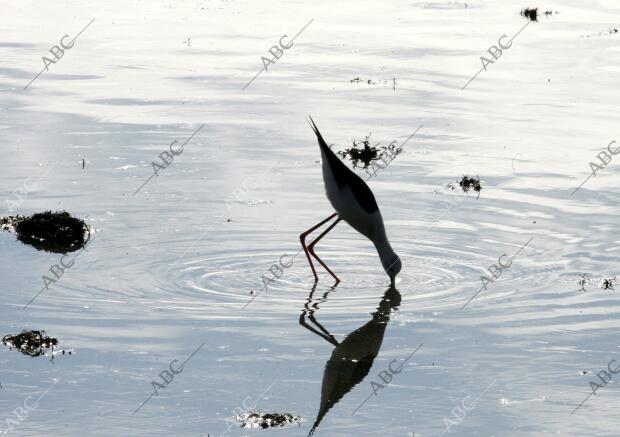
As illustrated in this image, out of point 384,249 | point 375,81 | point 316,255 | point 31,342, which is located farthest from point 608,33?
point 31,342

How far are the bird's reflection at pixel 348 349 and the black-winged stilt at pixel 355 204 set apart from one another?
34 cm

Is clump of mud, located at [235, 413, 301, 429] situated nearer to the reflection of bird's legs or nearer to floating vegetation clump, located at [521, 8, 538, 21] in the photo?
the reflection of bird's legs

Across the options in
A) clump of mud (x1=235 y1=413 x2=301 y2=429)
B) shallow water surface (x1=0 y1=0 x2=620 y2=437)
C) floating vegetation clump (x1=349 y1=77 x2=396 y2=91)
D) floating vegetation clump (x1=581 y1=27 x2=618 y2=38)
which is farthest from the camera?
floating vegetation clump (x1=581 y1=27 x2=618 y2=38)

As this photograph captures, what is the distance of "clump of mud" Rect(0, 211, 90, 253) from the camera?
37.3 feet

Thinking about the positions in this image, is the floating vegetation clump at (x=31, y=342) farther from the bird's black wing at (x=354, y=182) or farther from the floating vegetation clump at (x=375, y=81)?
the floating vegetation clump at (x=375, y=81)

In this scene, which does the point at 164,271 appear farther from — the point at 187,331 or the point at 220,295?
the point at 187,331

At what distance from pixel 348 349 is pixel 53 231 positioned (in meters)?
3.67

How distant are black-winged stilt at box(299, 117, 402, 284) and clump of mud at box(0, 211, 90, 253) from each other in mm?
2118

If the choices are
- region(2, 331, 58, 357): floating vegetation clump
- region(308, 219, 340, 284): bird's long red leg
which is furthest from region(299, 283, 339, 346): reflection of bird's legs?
region(2, 331, 58, 357): floating vegetation clump

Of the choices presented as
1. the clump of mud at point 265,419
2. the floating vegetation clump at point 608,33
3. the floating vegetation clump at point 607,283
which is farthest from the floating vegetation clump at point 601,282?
the floating vegetation clump at point 608,33

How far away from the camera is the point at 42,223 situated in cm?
1148

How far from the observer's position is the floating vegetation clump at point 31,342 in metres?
8.58

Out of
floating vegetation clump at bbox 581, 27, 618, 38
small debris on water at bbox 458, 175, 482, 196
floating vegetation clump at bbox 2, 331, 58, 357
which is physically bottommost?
floating vegetation clump at bbox 581, 27, 618, 38

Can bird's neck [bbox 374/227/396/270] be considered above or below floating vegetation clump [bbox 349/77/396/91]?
above
